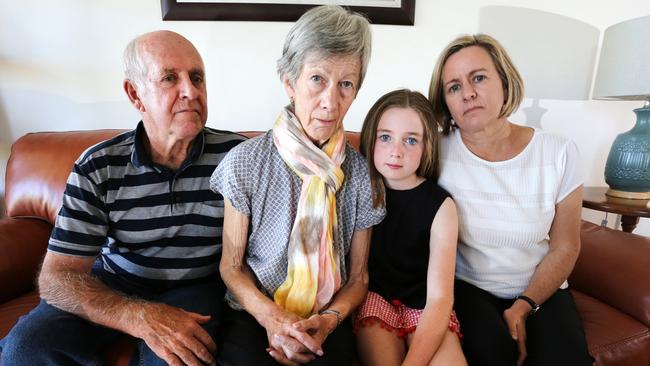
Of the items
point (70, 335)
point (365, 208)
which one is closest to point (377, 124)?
point (365, 208)

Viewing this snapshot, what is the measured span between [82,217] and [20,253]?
55 centimetres

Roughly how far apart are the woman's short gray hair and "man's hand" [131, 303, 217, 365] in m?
0.70

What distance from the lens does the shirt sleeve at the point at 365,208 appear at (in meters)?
0.99

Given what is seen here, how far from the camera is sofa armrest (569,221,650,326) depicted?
1.08 m

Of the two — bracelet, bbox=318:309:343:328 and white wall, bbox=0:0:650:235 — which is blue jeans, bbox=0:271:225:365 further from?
white wall, bbox=0:0:650:235

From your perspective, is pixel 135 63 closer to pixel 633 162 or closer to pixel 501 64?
pixel 501 64

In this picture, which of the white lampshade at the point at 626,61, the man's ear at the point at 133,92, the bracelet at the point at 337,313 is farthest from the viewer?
the white lampshade at the point at 626,61

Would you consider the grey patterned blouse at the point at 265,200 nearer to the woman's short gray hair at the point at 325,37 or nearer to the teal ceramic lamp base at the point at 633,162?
the woman's short gray hair at the point at 325,37

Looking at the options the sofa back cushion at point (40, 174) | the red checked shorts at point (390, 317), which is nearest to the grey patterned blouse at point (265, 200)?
the red checked shorts at point (390, 317)

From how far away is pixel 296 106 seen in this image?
0.92 m

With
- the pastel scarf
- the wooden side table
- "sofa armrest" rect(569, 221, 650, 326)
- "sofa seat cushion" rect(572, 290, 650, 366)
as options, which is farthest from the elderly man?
the wooden side table

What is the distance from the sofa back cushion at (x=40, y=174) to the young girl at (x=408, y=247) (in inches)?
17.0

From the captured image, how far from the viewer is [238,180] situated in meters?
0.90

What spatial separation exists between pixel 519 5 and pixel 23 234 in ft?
8.13
